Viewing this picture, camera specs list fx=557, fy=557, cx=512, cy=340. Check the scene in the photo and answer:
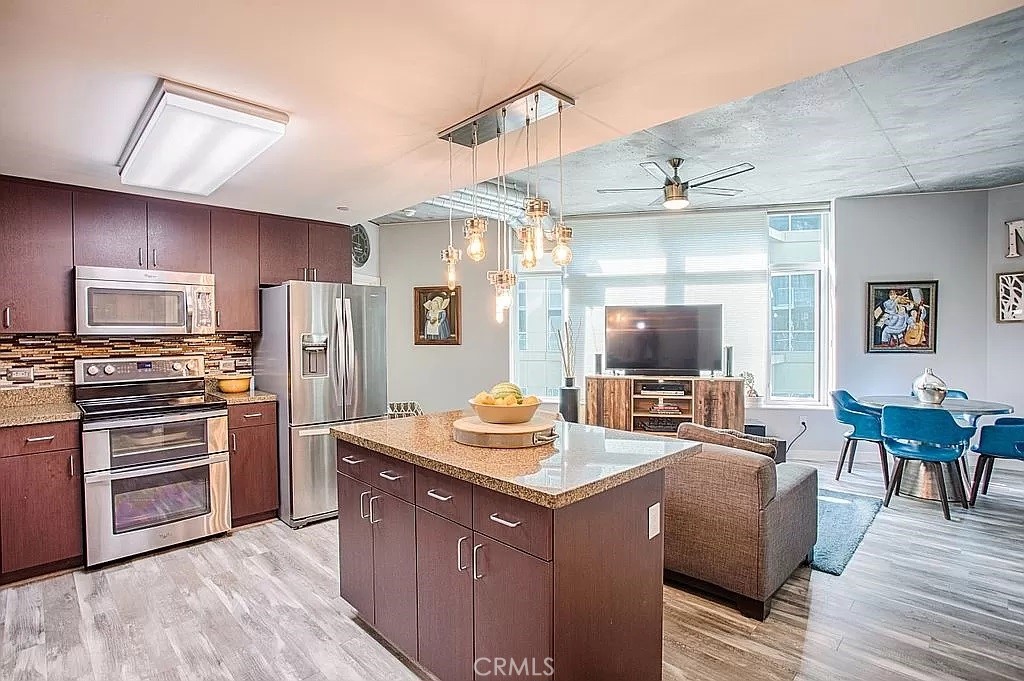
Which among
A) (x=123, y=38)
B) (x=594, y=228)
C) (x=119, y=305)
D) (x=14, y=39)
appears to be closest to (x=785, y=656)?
(x=123, y=38)

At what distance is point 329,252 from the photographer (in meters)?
4.91

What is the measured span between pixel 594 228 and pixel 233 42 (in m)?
5.21

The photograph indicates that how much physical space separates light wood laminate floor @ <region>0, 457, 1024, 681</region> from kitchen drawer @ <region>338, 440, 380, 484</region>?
742mm

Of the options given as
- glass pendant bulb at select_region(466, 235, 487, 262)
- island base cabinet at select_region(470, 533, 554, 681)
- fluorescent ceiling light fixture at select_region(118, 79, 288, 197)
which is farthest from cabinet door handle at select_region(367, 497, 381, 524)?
fluorescent ceiling light fixture at select_region(118, 79, 288, 197)

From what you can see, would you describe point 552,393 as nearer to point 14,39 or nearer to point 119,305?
point 119,305

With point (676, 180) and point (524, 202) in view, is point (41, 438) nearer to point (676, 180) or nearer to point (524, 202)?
point (524, 202)

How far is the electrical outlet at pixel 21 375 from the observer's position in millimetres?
3601

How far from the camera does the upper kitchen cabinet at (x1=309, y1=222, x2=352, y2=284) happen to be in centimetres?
479

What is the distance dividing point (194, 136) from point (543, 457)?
2.14m

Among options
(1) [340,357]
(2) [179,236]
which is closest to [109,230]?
(2) [179,236]

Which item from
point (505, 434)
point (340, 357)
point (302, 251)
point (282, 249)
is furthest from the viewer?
point (302, 251)

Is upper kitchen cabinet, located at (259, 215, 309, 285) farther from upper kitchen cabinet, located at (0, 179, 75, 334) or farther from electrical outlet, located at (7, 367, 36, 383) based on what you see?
electrical outlet, located at (7, 367, 36, 383)

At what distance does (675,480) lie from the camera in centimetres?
294

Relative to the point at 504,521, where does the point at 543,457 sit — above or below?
above
